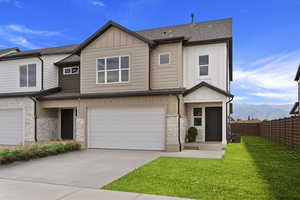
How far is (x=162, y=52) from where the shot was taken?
498 inches

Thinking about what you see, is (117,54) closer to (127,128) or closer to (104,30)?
(104,30)

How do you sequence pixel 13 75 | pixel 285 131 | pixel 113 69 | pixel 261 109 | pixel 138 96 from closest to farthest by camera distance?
1. pixel 138 96
2. pixel 113 69
3. pixel 285 131
4. pixel 13 75
5. pixel 261 109

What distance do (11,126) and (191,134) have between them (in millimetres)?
11280

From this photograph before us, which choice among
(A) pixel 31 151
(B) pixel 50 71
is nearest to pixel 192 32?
(B) pixel 50 71

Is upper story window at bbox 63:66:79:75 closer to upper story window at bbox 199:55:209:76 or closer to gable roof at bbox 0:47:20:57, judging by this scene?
gable roof at bbox 0:47:20:57

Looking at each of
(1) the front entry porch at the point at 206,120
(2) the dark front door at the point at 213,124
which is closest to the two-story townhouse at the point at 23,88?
(1) the front entry porch at the point at 206,120

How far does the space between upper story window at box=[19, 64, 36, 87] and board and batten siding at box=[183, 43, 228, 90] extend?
414 inches

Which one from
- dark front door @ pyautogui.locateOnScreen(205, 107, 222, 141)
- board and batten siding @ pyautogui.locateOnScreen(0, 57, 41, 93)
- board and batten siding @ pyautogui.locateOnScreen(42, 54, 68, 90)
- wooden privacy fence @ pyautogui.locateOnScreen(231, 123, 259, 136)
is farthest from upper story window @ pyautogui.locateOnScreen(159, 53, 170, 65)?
wooden privacy fence @ pyautogui.locateOnScreen(231, 123, 259, 136)

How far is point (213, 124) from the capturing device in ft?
43.8

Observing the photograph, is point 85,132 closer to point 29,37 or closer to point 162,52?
point 162,52

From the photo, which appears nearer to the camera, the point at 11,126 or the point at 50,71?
the point at 11,126

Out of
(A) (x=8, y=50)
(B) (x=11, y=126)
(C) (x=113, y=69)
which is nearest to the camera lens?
(C) (x=113, y=69)

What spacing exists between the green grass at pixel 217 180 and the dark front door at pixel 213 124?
17.5 feet

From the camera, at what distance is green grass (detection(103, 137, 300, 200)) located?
473 centimetres
